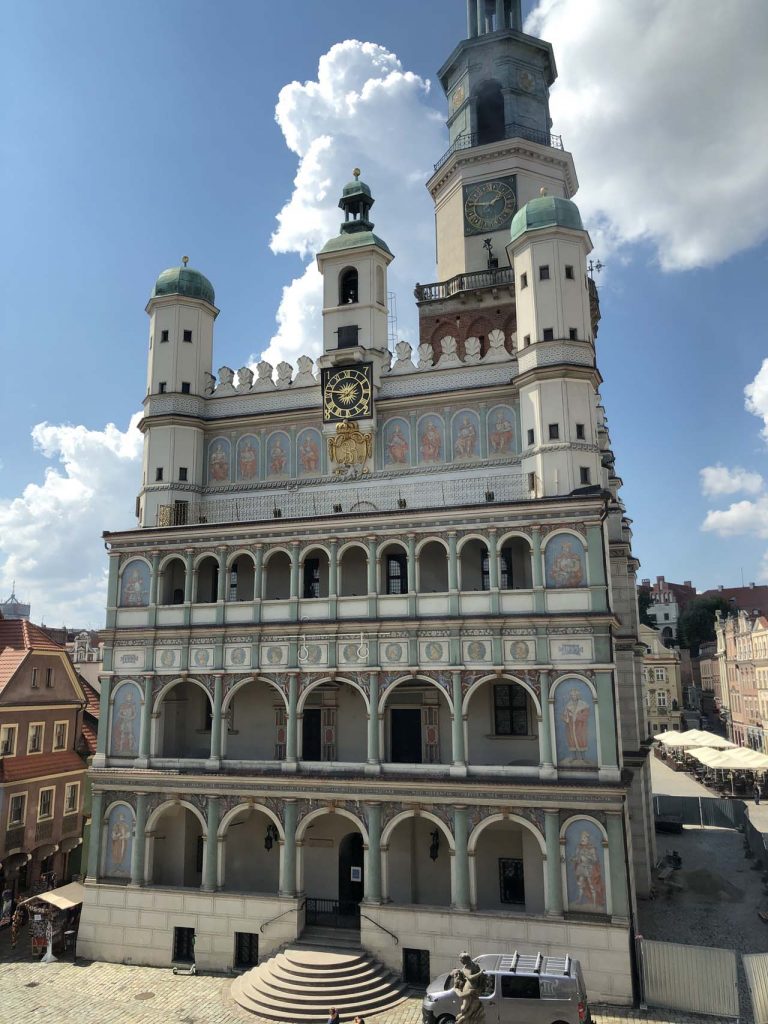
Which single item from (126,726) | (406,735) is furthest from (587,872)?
(126,726)

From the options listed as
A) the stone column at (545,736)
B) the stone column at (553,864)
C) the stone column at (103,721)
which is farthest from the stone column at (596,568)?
the stone column at (103,721)

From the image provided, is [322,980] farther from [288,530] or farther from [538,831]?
[288,530]

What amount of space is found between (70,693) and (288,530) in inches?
699

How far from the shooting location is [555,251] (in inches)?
1289

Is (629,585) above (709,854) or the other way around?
above

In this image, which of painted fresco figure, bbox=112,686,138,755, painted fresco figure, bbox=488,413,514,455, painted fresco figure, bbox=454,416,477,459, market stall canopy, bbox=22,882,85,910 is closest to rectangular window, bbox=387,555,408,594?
painted fresco figure, bbox=454,416,477,459

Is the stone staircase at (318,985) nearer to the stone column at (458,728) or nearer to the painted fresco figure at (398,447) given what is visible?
the stone column at (458,728)

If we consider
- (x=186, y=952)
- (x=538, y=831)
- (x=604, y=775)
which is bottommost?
(x=186, y=952)

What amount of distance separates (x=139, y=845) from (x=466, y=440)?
19810mm

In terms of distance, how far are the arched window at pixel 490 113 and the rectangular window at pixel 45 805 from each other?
3850 centimetres

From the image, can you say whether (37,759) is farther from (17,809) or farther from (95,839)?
(95,839)

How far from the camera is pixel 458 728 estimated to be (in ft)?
89.2

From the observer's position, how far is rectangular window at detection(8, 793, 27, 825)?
115ft

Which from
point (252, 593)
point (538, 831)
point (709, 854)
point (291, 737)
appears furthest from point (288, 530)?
point (709, 854)
